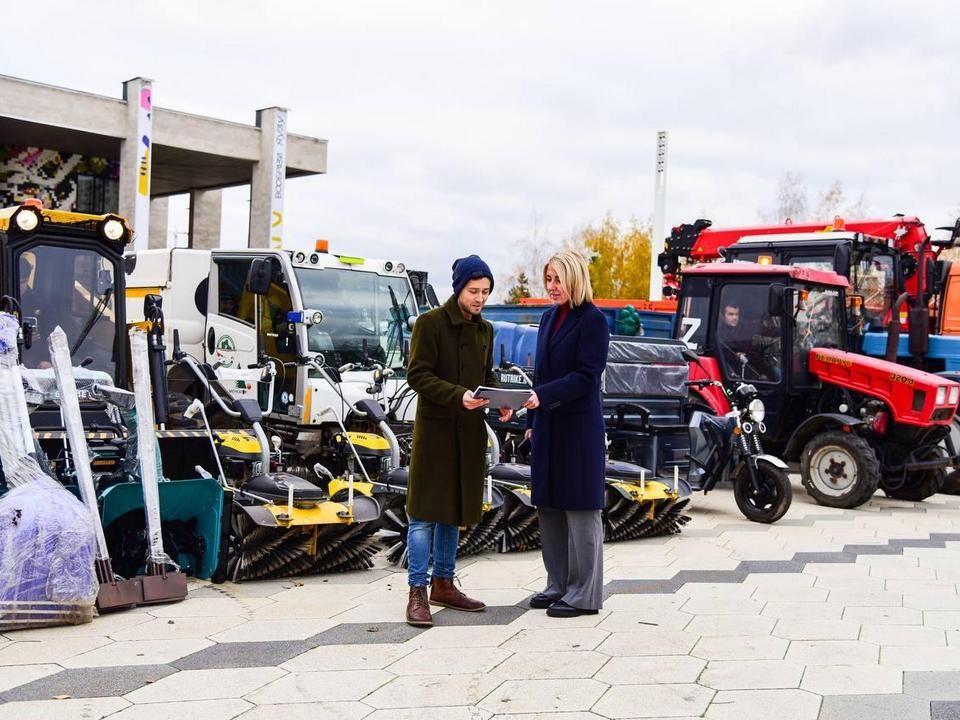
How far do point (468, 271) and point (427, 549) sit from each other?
1372 millimetres

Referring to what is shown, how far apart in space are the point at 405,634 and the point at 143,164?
19948mm

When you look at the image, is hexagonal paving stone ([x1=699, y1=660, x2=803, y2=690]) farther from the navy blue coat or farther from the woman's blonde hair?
the woman's blonde hair

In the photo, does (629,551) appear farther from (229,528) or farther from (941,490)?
(941,490)

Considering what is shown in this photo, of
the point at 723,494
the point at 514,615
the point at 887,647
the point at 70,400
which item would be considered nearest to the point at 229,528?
the point at 70,400

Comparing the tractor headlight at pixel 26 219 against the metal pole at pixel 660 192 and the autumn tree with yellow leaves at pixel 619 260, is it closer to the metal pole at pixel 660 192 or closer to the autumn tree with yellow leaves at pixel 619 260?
the metal pole at pixel 660 192

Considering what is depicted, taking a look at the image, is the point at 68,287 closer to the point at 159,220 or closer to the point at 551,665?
the point at 551,665

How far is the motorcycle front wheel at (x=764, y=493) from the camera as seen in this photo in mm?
8523

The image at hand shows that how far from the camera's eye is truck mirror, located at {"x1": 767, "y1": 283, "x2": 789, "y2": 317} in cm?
1001

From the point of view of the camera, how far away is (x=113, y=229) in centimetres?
654

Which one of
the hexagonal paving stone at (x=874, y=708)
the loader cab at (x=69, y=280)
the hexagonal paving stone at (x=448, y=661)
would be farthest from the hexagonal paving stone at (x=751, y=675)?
the loader cab at (x=69, y=280)

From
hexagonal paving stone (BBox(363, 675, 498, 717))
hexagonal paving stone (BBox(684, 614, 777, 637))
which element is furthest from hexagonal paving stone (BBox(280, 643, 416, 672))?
hexagonal paving stone (BBox(684, 614, 777, 637))

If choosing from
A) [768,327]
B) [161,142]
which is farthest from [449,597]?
[161,142]

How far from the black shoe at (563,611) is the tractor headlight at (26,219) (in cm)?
366

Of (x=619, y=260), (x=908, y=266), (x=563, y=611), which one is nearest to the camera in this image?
(x=563, y=611)
